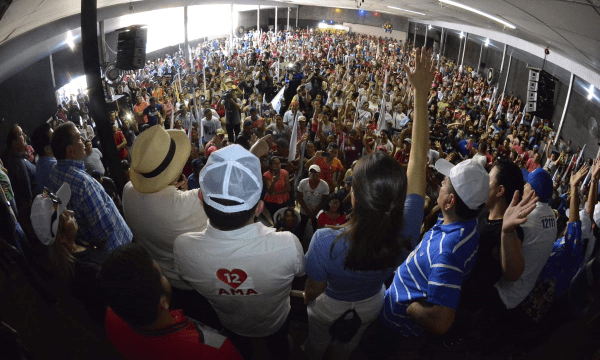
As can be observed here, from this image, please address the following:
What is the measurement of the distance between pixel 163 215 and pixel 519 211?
1679 millimetres

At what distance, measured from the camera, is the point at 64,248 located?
1.97m

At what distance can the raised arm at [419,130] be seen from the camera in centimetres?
157

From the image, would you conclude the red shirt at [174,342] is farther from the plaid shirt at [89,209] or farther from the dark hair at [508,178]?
the dark hair at [508,178]

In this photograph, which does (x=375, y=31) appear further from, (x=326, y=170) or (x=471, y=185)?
(x=471, y=185)

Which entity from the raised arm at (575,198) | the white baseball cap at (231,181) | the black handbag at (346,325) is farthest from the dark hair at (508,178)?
the white baseball cap at (231,181)

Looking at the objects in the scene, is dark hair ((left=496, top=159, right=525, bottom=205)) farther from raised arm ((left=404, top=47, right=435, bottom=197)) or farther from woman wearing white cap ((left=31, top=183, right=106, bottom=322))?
woman wearing white cap ((left=31, top=183, right=106, bottom=322))

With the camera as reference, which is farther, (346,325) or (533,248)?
(533,248)

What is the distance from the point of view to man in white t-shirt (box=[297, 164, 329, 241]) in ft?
14.3

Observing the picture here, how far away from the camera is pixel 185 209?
191 cm

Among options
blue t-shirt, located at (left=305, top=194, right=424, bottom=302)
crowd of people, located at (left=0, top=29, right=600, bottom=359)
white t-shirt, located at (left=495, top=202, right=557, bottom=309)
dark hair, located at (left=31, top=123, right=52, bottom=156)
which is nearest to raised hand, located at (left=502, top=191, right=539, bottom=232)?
crowd of people, located at (left=0, top=29, right=600, bottom=359)

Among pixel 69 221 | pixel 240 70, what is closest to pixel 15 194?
pixel 69 221

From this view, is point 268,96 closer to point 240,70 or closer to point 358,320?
point 240,70

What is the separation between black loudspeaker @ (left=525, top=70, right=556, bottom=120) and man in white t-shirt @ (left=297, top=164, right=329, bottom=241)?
674cm

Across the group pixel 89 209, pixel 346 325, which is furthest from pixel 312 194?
pixel 346 325
